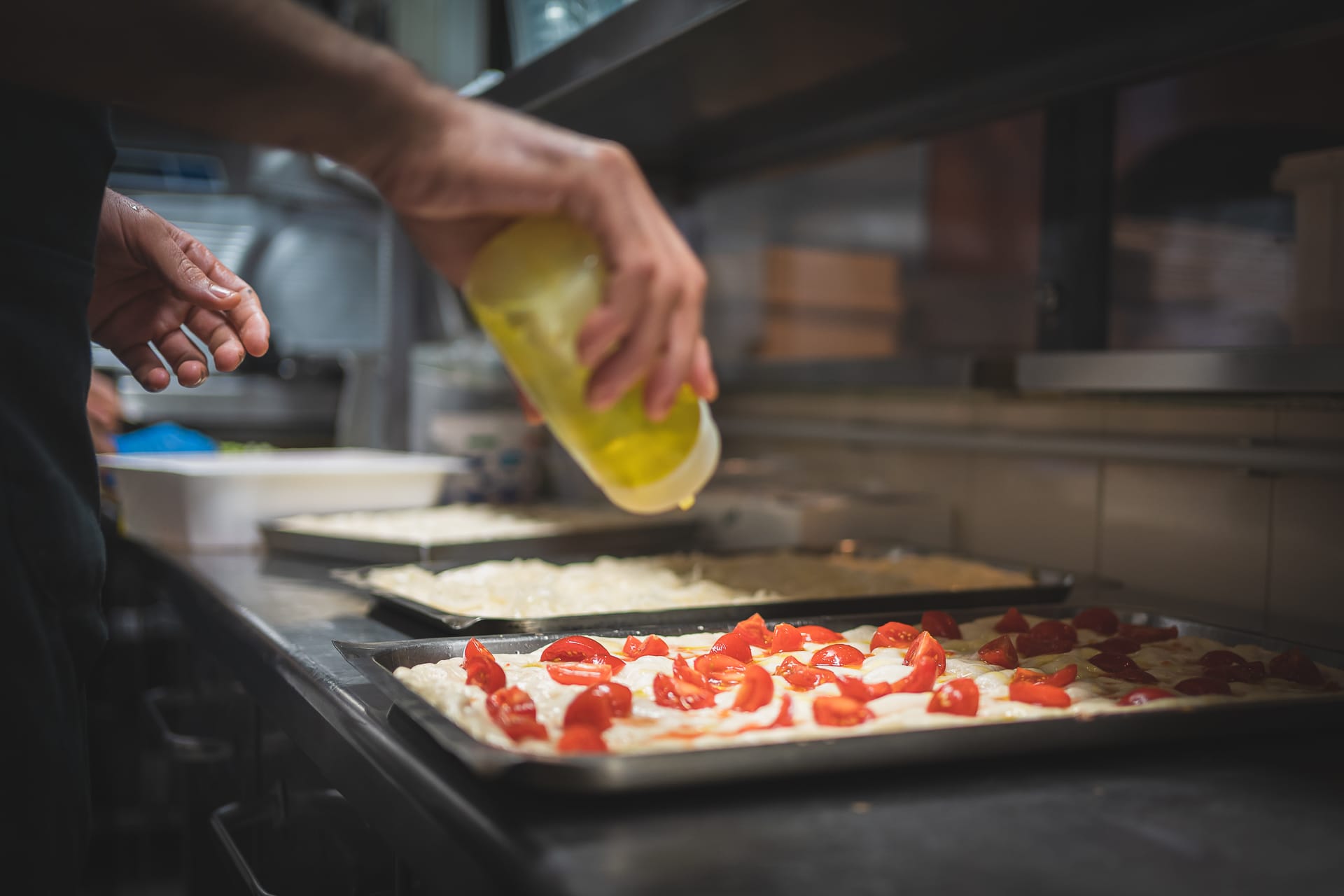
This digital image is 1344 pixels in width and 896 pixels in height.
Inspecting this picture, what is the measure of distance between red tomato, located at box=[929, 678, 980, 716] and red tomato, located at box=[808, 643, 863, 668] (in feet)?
0.63

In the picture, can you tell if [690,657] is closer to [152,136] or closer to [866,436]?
[866,436]

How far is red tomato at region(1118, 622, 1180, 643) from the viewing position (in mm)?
1255

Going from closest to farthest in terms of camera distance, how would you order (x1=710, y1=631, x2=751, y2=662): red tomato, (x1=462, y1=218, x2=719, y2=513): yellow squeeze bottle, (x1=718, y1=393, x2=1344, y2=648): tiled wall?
(x1=462, y1=218, x2=719, y2=513): yellow squeeze bottle → (x1=710, y1=631, x2=751, y2=662): red tomato → (x1=718, y1=393, x2=1344, y2=648): tiled wall

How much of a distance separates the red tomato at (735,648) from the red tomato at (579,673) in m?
0.14

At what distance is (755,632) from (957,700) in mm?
327

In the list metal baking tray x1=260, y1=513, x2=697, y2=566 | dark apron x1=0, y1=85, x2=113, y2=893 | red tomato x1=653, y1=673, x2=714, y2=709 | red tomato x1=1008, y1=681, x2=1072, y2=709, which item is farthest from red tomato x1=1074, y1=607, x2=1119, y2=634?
dark apron x1=0, y1=85, x2=113, y2=893

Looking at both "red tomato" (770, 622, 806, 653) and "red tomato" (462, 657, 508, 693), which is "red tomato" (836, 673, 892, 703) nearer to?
"red tomato" (770, 622, 806, 653)

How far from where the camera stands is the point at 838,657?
1.14 m

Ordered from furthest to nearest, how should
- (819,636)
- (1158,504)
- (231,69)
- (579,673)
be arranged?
→ (1158,504) < (819,636) < (579,673) < (231,69)

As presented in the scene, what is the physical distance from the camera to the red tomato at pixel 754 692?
94cm

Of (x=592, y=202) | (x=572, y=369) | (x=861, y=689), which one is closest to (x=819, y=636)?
(x=861, y=689)

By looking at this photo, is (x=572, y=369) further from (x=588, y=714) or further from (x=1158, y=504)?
(x=1158, y=504)

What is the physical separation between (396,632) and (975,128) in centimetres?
135

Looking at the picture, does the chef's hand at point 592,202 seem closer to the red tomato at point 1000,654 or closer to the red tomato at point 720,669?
the red tomato at point 720,669
